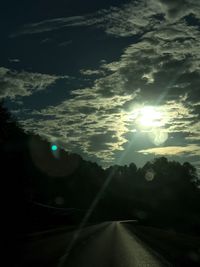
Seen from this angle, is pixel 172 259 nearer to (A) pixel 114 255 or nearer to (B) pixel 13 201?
(A) pixel 114 255

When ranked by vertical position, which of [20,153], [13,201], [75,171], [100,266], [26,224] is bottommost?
[100,266]

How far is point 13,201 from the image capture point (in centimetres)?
5147

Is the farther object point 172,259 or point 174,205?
point 174,205

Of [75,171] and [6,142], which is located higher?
[75,171]

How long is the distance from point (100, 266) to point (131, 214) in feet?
541

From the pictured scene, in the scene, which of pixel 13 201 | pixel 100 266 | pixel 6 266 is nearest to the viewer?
pixel 6 266

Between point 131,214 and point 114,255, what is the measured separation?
160437 mm

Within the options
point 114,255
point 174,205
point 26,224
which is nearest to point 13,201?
point 26,224

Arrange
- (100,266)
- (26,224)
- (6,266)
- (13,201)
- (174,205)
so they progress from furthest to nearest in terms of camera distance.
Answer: (174,205), (13,201), (26,224), (100,266), (6,266)

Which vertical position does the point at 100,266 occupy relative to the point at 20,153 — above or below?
below

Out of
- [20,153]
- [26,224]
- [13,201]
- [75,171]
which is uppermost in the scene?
[75,171]

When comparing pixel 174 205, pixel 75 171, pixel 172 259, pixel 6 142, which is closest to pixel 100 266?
pixel 172 259

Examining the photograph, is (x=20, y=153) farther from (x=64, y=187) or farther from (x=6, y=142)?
(x=64, y=187)

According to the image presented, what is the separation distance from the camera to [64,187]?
13538 cm
